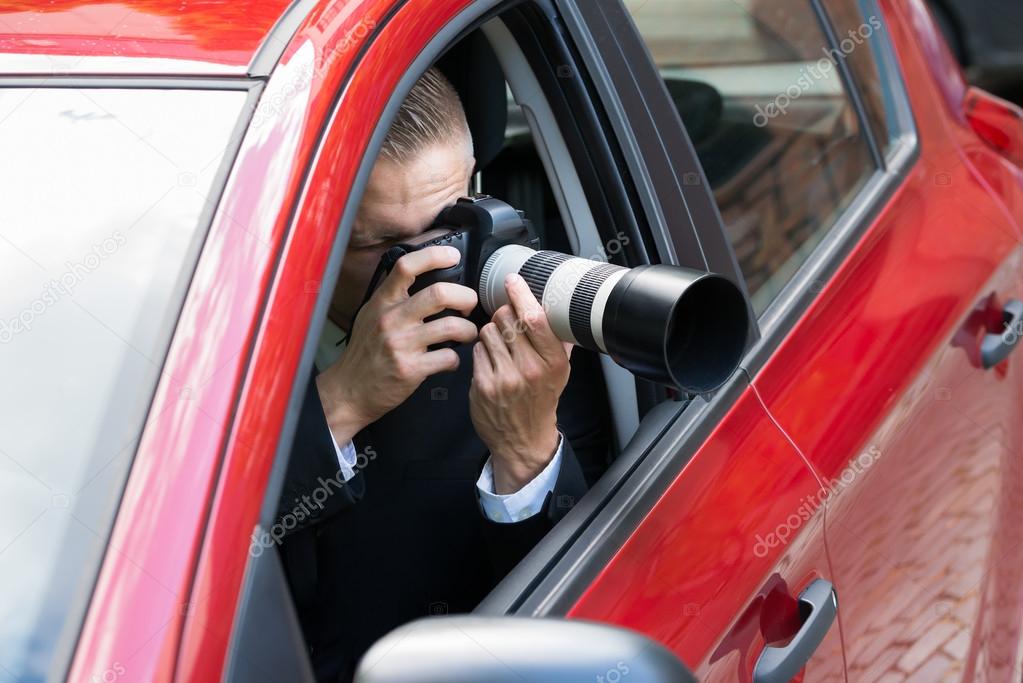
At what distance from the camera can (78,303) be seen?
1.12m

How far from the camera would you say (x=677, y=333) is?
4.49ft

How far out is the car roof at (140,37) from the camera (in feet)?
4.00

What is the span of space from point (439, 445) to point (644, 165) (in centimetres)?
47

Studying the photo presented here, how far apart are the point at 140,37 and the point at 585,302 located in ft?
1.79

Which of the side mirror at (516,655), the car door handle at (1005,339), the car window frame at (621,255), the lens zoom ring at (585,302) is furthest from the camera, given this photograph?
the car door handle at (1005,339)

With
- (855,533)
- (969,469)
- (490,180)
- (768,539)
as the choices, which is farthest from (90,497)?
(490,180)

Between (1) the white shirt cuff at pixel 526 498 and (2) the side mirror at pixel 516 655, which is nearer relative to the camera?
(2) the side mirror at pixel 516 655

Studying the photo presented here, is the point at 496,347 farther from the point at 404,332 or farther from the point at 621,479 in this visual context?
the point at 621,479

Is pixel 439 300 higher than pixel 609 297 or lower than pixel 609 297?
higher

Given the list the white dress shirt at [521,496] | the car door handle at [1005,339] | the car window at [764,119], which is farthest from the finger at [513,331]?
the car door handle at [1005,339]

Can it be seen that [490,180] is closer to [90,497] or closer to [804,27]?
[804,27]

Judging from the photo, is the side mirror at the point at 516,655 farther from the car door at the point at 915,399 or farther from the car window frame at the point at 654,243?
the car door at the point at 915,399

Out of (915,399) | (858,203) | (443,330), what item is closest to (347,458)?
(443,330)

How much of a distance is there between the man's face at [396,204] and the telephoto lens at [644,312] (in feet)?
0.70
